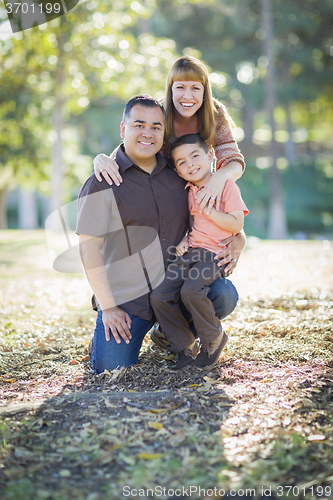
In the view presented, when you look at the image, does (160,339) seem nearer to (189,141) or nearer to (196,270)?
(196,270)

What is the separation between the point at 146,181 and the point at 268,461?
79.1 inches

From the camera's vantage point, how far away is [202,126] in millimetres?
3656

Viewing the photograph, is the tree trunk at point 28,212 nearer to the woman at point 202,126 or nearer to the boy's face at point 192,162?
the woman at point 202,126

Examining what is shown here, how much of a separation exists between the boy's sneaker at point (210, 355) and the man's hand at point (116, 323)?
0.52 m

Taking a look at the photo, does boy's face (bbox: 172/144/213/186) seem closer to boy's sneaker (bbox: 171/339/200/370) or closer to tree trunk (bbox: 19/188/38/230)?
boy's sneaker (bbox: 171/339/200/370)

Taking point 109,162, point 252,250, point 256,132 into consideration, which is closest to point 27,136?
point 252,250

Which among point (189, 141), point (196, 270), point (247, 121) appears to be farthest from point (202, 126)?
point (247, 121)

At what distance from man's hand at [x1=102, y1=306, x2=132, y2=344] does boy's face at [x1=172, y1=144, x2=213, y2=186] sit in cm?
108

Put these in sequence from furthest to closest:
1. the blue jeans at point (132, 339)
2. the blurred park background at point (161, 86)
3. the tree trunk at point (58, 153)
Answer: the tree trunk at point (58, 153) < the blurred park background at point (161, 86) < the blue jeans at point (132, 339)

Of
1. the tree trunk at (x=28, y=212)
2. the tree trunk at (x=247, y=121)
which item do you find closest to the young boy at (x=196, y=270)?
the tree trunk at (x=28, y=212)

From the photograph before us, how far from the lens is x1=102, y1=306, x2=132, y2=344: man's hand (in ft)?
10.6

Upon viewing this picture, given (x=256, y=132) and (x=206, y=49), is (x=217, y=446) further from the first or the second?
(x=256, y=132)

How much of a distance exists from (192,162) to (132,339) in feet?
4.38

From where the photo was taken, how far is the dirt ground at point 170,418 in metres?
2.03
